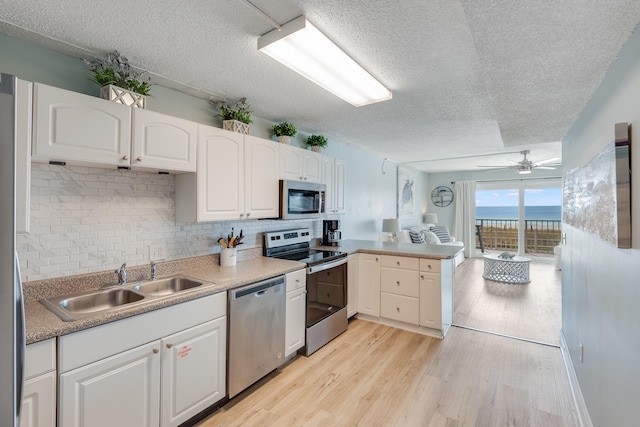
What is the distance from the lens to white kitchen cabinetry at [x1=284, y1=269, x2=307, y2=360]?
2480 mm

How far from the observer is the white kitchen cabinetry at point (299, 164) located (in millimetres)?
2910

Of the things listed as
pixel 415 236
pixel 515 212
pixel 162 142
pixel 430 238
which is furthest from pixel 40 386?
pixel 515 212

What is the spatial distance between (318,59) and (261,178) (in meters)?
1.18

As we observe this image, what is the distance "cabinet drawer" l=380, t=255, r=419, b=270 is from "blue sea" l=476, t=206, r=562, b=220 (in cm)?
527

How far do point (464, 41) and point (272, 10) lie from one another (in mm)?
1096

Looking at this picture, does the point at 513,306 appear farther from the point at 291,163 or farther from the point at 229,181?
the point at 229,181

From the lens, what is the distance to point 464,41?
5.49 feet

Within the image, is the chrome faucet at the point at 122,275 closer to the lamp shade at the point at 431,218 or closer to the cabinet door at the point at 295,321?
the cabinet door at the point at 295,321

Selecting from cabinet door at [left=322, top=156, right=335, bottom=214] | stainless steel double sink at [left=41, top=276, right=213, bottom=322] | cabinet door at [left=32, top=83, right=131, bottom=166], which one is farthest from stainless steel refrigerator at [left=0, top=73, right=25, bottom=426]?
cabinet door at [left=322, top=156, right=335, bottom=214]

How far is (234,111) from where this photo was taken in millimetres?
2508

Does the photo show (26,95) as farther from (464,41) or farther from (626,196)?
(626,196)

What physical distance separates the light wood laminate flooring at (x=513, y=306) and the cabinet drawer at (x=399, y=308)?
0.71m

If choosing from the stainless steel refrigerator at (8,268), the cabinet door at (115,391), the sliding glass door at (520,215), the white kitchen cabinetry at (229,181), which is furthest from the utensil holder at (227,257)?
the sliding glass door at (520,215)

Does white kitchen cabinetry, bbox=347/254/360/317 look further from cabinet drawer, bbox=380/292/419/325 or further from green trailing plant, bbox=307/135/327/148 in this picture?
green trailing plant, bbox=307/135/327/148
